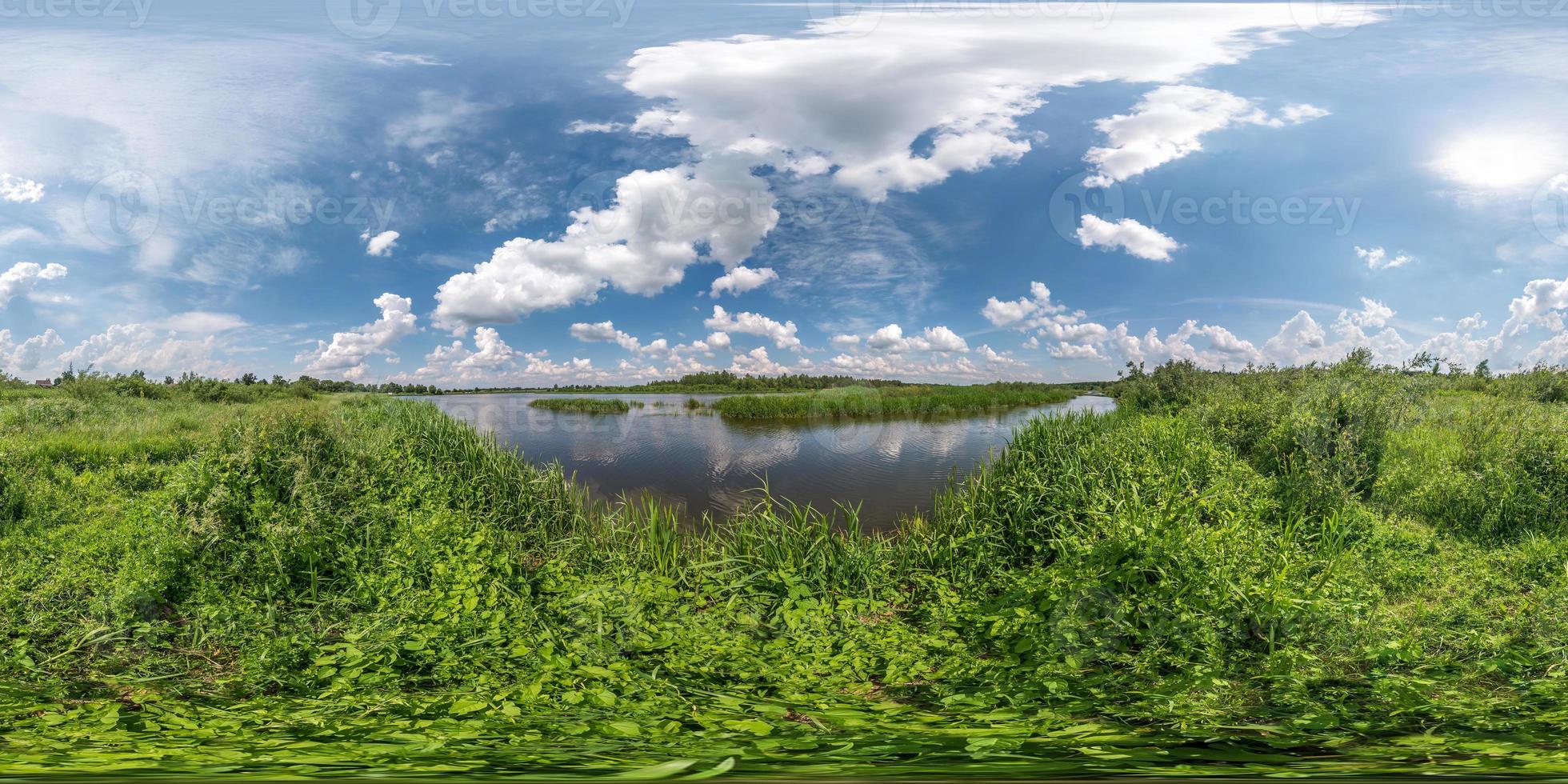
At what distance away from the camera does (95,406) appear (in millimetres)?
15828

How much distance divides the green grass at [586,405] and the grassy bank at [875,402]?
5560 millimetres

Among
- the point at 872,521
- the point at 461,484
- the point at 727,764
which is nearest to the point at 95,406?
the point at 461,484

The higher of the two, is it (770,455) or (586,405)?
(586,405)

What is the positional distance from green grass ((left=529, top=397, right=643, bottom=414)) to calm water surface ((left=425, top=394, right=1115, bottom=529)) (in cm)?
523

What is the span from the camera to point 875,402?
2352cm

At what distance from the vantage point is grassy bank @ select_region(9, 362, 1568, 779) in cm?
230

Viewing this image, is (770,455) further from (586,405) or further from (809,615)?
(586,405)

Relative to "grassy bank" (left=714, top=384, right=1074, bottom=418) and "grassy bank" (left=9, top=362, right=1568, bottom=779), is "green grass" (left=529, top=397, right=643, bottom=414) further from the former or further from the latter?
"grassy bank" (left=9, top=362, right=1568, bottom=779)

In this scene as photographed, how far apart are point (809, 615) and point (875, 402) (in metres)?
18.7

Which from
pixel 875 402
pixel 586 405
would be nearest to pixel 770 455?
pixel 875 402

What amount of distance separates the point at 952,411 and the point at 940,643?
21.5 meters

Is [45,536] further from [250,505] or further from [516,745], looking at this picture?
[516,745]

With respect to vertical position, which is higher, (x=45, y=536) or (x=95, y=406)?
(x=95, y=406)

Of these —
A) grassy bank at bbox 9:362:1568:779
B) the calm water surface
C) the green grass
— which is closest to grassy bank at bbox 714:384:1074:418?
the calm water surface
